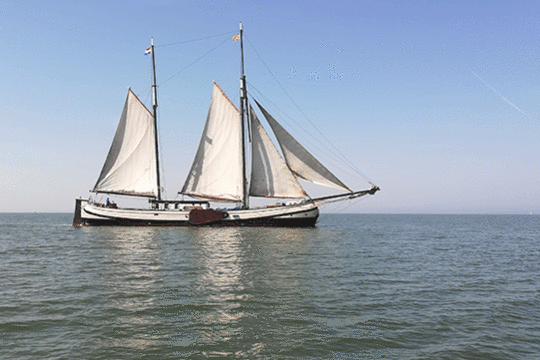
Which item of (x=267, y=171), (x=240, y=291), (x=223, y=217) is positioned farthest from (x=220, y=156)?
(x=240, y=291)

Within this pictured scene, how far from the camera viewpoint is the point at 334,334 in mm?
10148

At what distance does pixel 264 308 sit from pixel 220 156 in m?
36.5

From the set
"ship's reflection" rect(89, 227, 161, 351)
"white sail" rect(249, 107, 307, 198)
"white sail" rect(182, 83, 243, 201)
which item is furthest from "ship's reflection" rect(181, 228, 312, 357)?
"white sail" rect(182, 83, 243, 201)

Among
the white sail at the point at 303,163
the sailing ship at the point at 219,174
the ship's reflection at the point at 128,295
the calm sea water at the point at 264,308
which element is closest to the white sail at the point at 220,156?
the sailing ship at the point at 219,174

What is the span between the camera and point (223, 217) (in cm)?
4644

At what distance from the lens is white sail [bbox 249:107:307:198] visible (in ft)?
147

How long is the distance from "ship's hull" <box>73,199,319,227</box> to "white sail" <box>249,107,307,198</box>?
6.28 feet

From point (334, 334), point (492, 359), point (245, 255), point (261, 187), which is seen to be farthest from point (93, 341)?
point (261, 187)

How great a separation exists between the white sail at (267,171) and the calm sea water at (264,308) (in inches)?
848

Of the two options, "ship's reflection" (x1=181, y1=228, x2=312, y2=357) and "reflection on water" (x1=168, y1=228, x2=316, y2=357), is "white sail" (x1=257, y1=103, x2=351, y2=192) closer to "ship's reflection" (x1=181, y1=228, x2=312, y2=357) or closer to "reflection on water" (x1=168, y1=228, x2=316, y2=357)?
"ship's reflection" (x1=181, y1=228, x2=312, y2=357)

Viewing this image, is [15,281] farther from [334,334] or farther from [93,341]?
[334,334]

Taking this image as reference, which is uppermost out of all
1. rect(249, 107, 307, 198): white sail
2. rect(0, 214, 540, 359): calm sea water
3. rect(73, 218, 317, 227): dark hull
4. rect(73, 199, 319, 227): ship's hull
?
rect(249, 107, 307, 198): white sail

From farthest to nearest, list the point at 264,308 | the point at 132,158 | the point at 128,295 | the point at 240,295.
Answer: the point at 132,158
the point at 240,295
the point at 128,295
the point at 264,308

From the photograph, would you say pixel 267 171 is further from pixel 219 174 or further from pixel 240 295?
pixel 240 295
